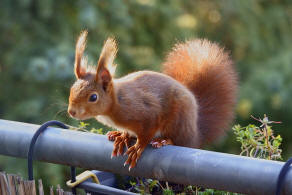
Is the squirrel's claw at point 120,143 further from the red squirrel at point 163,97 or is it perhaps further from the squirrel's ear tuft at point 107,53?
the squirrel's ear tuft at point 107,53

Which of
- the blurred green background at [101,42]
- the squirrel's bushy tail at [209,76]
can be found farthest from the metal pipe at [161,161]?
the blurred green background at [101,42]

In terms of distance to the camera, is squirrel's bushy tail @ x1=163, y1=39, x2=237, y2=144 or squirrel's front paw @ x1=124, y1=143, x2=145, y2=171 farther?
squirrel's bushy tail @ x1=163, y1=39, x2=237, y2=144

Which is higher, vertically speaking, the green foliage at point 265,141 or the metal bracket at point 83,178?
the green foliage at point 265,141

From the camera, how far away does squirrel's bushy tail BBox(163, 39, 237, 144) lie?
55.8 inches

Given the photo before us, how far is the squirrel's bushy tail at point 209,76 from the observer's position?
1417 millimetres

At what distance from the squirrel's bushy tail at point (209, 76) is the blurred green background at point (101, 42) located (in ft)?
2.70

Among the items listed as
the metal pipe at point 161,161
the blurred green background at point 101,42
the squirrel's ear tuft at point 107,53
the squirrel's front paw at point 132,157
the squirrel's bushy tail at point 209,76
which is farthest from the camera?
the blurred green background at point 101,42

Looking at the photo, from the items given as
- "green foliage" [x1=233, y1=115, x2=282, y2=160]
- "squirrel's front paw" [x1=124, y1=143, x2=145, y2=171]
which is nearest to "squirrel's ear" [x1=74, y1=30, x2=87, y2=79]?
"squirrel's front paw" [x1=124, y1=143, x2=145, y2=171]

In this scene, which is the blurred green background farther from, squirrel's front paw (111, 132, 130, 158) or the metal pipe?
the metal pipe

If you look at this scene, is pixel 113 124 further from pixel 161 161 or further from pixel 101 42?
pixel 101 42

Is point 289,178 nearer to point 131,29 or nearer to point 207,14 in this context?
point 131,29

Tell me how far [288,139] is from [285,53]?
0.64 meters

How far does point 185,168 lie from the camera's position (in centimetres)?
85

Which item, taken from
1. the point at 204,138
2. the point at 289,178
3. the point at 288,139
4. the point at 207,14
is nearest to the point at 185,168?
the point at 289,178
